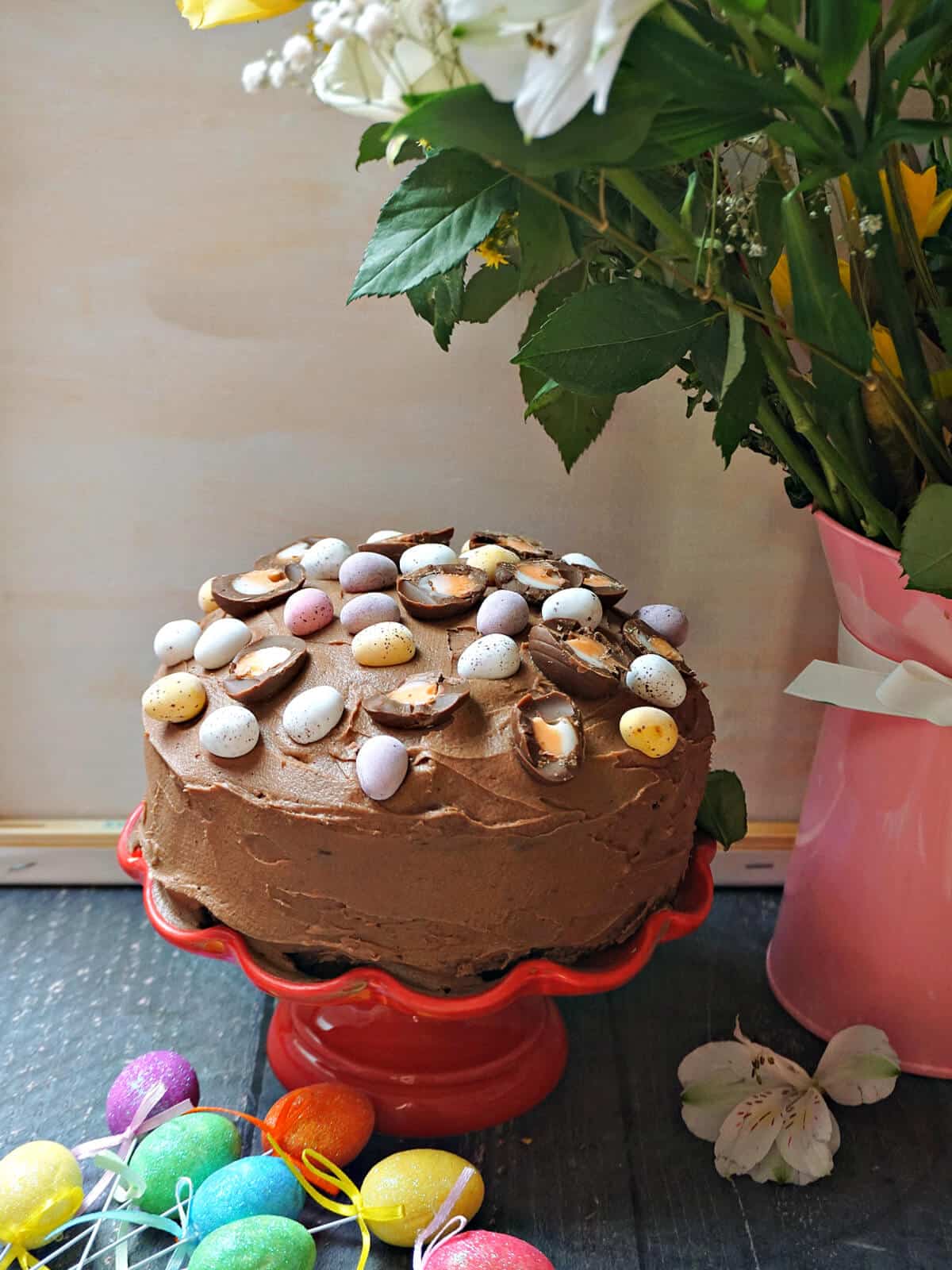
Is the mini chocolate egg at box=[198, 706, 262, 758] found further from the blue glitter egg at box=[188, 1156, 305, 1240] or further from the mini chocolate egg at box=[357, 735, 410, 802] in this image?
the blue glitter egg at box=[188, 1156, 305, 1240]

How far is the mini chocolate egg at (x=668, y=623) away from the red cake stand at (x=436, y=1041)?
14 centimetres

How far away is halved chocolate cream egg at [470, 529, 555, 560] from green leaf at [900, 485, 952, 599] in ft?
0.87

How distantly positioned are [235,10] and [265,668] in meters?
0.33

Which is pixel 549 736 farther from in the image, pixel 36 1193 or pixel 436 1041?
pixel 36 1193

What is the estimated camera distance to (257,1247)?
1.92 feet

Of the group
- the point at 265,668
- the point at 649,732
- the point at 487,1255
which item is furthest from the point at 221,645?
the point at 487,1255

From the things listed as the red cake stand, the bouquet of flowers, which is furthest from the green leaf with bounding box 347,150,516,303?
the red cake stand

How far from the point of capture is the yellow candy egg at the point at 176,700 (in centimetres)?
66

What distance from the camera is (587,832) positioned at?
0.62m

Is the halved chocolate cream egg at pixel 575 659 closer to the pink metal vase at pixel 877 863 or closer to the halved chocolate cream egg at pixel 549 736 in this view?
the halved chocolate cream egg at pixel 549 736

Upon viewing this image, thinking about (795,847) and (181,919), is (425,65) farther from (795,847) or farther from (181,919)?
(795,847)

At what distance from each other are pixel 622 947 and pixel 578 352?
35 cm

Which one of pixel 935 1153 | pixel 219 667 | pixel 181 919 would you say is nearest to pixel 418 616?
pixel 219 667

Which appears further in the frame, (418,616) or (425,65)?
(418,616)
